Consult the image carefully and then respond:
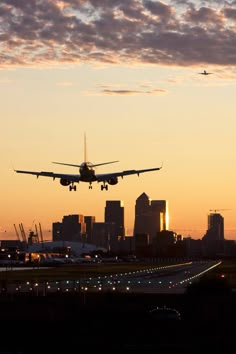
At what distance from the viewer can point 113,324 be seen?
77.2 meters

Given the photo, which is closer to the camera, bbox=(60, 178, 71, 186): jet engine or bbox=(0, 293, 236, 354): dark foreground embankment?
bbox=(0, 293, 236, 354): dark foreground embankment

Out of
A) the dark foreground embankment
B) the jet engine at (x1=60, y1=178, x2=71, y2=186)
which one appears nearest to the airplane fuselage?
the jet engine at (x1=60, y1=178, x2=71, y2=186)

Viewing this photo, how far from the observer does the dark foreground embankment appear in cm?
6159

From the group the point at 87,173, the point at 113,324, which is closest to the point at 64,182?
the point at 87,173

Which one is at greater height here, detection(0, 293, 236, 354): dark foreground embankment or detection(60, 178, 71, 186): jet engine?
detection(60, 178, 71, 186): jet engine

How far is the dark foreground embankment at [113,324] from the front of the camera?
2425 inches

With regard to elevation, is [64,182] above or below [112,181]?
above

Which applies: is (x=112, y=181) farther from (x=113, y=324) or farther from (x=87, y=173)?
(x=113, y=324)

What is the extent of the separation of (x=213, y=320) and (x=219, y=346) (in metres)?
19.2

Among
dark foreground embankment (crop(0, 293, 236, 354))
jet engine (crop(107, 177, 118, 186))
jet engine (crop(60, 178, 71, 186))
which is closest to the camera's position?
dark foreground embankment (crop(0, 293, 236, 354))

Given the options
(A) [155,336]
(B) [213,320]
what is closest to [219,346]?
(A) [155,336]

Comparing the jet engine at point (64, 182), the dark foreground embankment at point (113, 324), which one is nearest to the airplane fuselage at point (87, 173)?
the jet engine at point (64, 182)

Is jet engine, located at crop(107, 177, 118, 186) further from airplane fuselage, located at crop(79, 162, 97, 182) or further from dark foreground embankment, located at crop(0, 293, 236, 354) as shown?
dark foreground embankment, located at crop(0, 293, 236, 354)

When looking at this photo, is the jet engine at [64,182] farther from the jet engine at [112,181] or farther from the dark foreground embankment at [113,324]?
the dark foreground embankment at [113,324]
